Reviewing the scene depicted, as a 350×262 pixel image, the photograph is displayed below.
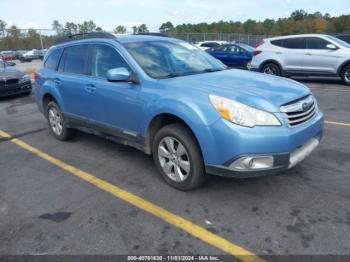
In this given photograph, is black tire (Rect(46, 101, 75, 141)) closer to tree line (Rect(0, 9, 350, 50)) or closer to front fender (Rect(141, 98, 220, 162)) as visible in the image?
front fender (Rect(141, 98, 220, 162))

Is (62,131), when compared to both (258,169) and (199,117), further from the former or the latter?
(258,169)

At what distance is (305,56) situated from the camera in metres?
11.5

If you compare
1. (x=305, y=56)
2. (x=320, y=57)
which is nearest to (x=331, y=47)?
(x=320, y=57)

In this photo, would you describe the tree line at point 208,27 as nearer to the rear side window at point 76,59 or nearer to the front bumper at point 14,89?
the front bumper at point 14,89

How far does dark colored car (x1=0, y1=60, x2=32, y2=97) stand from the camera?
10630 millimetres

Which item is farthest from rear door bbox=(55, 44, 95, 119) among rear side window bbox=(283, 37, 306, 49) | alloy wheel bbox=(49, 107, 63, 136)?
rear side window bbox=(283, 37, 306, 49)

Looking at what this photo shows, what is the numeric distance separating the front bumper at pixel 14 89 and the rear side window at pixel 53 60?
538 cm

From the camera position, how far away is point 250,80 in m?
3.96

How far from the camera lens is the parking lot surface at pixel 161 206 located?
2938mm

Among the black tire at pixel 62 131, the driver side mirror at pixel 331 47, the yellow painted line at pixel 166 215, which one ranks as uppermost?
the driver side mirror at pixel 331 47

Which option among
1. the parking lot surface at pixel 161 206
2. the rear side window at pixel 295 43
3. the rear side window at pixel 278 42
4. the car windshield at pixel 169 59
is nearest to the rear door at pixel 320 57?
the rear side window at pixel 295 43

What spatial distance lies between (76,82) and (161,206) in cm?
248

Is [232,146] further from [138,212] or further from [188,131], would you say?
[138,212]

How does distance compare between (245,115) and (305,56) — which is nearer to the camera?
(245,115)
